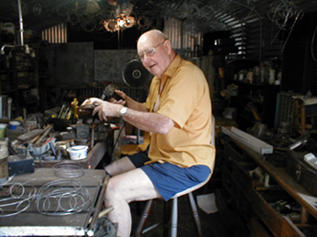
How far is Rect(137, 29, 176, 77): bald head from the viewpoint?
6.34ft

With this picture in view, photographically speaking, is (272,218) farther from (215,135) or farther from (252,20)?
(252,20)

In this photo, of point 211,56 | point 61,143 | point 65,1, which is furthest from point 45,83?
point 61,143

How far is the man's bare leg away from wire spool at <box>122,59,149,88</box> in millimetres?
2860

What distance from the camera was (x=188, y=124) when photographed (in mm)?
1836

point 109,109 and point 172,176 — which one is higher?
point 109,109

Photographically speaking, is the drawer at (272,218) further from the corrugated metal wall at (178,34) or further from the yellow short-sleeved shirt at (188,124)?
the corrugated metal wall at (178,34)

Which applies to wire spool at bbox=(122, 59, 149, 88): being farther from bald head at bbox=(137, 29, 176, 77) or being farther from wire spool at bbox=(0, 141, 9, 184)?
wire spool at bbox=(0, 141, 9, 184)

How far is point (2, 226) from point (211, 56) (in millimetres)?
5123

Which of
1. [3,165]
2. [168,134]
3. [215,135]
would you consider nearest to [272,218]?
[168,134]

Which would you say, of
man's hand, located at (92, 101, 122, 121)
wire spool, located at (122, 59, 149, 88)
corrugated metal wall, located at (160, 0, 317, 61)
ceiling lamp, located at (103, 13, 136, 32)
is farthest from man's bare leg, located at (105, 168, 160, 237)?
ceiling lamp, located at (103, 13, 136, 32)

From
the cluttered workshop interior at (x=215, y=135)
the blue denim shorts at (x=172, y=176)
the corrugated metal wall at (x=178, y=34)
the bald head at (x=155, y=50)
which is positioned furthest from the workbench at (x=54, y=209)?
the corrugated metal wall at (x=178, y=34)

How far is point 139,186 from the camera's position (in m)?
1.68

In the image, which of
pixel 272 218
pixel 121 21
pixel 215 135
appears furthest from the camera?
pixel 121 21

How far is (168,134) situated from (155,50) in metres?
0.57
